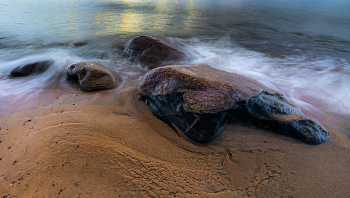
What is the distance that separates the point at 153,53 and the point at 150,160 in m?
3.89

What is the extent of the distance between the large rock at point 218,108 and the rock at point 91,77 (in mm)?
1695

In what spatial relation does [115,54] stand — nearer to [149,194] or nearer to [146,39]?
[146,39]

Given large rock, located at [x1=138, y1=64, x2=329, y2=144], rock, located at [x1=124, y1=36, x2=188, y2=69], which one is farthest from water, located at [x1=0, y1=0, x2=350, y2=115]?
large rock, located at [x1=138, y1=64, x2=329, y2=144]

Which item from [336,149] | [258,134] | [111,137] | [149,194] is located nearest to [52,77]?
[111,137]

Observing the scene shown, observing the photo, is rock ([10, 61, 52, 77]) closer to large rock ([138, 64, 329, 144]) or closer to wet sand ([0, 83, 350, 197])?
wet sand ([0, 83, 350, 197])

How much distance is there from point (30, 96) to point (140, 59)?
9.73ft

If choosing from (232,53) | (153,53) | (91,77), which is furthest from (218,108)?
(232,53)

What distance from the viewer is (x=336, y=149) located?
2.27 metres

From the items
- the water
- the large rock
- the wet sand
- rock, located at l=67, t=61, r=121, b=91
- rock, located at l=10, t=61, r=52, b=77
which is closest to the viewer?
the wet sand

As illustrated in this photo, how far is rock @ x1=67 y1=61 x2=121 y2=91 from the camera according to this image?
11.8ft

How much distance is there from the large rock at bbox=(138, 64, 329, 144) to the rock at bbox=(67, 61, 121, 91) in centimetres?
169

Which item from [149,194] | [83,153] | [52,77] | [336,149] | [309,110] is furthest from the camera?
[52,77]

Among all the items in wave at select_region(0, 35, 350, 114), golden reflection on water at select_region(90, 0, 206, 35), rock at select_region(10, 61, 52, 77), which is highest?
golden reflection on water at select_region(90, 0, 206, 35)

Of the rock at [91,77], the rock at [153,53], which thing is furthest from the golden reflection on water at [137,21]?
the rock at [91,77]
